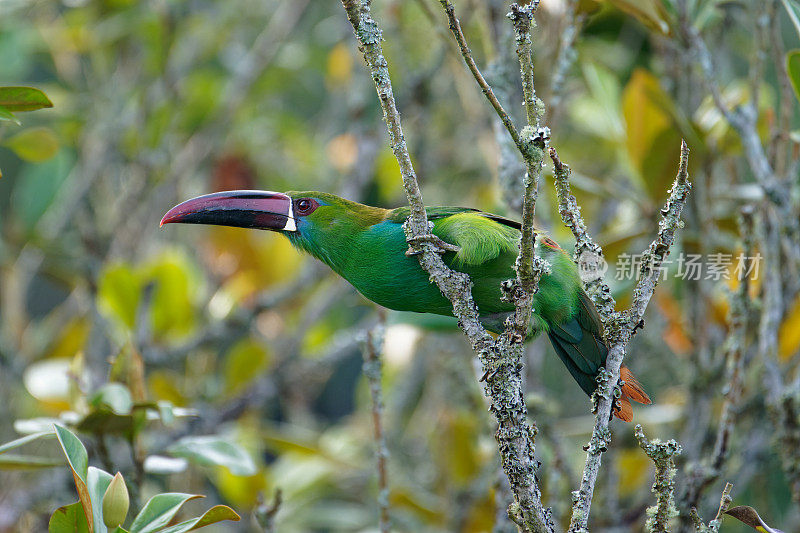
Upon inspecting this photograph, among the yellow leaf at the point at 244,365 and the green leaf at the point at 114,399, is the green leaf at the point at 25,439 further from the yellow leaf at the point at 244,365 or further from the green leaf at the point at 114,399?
the yellow leaf at the point at 244,365

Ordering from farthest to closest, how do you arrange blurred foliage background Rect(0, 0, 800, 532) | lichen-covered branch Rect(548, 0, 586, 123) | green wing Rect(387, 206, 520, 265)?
blurred foliage background Rect(0, 0, 800, 532) < lichen-covered branch Rect(548, 0, 586, 123) < green wing Rect(387, 206, 520, 265)

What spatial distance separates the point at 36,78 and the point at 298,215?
578 centimetres

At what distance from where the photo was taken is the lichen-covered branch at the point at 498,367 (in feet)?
4.58

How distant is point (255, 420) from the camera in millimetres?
3990

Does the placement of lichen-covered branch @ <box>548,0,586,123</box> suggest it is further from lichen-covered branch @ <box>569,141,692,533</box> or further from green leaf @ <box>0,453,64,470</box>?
green leaf @ <box>0,453,64,470</box>

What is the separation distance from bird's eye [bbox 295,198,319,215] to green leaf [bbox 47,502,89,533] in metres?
0.98

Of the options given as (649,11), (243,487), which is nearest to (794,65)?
(649,11)

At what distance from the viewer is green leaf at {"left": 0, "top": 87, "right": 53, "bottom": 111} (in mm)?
1604

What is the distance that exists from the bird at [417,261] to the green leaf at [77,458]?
2.03ft

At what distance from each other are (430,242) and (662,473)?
741mm

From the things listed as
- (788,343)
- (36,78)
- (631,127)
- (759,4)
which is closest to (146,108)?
(631,127)

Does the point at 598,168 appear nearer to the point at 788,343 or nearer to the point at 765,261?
the point at 788,343

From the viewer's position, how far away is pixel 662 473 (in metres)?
1.31

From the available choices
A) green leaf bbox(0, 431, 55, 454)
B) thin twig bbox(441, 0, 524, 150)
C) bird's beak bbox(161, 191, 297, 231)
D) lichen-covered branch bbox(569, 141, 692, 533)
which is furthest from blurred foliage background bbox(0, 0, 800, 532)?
thin twig bbox(441, 0, 524, 150)
